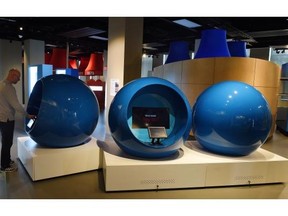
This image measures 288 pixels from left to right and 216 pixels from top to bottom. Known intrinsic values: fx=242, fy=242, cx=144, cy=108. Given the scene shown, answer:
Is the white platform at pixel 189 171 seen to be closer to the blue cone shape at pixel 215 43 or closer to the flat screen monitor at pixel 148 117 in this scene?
the flat screen monitor at pixel 148 117

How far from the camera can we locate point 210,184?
338 cm

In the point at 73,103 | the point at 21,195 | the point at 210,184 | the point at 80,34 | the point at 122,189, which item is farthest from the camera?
the point at 80,34

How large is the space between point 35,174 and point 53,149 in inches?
17.4

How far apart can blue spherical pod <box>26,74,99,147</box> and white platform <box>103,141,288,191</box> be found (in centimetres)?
59

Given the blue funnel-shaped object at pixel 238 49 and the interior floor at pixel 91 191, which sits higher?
the blue funnel-shaped object at pixel 238 49

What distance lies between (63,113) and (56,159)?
26.0 inches

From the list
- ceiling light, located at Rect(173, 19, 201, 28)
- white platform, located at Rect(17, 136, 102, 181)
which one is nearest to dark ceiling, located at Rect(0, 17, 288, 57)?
ceiling light, located at Rect(173, 19, 201, 28)

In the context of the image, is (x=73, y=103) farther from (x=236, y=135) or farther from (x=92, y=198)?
(x=236, y=135)

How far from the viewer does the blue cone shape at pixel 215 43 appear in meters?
5.57

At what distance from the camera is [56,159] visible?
343cm

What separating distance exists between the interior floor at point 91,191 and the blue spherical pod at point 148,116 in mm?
556

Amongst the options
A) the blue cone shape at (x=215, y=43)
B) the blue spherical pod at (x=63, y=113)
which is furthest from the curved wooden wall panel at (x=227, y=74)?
the blue spherical pod at (x=63, y=113)

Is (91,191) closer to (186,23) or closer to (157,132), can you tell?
(157,132)

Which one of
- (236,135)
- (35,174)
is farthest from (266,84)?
(35,174)
